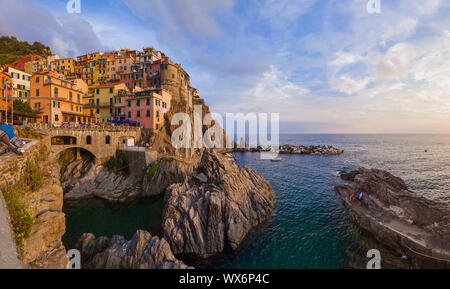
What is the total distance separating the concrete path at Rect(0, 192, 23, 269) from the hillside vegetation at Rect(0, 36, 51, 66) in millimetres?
118184

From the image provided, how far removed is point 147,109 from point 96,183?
20.0 meters

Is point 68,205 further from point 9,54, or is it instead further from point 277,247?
point 9,54

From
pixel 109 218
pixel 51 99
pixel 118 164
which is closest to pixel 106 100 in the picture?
pixel 51 99

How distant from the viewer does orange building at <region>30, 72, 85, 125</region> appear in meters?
36.7

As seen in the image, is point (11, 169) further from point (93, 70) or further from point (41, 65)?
point (41, 65)

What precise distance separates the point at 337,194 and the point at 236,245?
2386 cm

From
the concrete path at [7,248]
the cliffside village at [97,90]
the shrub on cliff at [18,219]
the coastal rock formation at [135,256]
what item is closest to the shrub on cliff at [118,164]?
the cliffside village at [97,90]

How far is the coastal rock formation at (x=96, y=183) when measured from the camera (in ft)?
97.5

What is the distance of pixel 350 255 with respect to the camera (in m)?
16.9

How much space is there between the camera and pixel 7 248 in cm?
714

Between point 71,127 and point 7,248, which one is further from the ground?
point 71,127

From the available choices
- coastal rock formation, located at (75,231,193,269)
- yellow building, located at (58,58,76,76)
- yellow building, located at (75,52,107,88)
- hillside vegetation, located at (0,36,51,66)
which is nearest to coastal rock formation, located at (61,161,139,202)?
coastal rock formation, located at (75,231,193,269)

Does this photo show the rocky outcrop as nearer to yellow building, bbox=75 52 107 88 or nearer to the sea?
the sea
